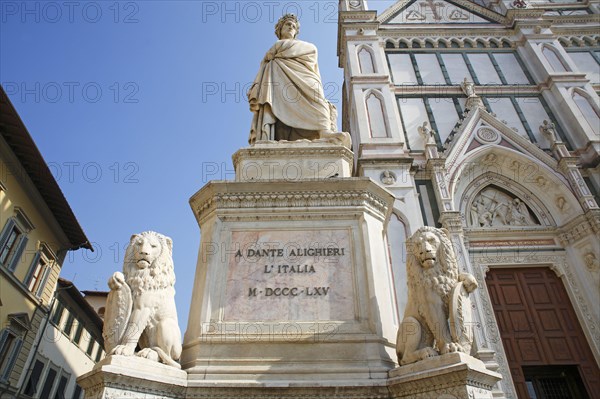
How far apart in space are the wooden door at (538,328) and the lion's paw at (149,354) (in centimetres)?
946

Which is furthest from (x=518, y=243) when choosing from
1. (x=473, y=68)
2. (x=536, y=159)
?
(x=473, y=68)

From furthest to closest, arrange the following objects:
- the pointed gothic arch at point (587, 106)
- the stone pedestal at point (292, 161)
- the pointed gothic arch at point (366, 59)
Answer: the pointed gothic arch at point (366, 59)
the pointed gothic arch at point (587, 106)
the stone pedestal at point (292, 161)

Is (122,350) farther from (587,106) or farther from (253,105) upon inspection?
(587,106)

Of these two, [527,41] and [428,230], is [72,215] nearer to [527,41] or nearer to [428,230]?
[428,230]

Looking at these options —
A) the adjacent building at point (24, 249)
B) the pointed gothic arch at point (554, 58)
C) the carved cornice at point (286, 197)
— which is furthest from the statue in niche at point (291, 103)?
the pointed gothic arch at point (554, 58)

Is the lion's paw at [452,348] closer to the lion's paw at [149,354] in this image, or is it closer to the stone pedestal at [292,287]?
the stone pedestal at [292,287]

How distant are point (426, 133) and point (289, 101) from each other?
857 cm

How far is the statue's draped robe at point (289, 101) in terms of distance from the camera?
6570 mm

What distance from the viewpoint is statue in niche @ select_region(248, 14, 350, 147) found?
653 centimetres

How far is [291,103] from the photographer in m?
6.76

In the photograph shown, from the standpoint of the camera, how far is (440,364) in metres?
3.46

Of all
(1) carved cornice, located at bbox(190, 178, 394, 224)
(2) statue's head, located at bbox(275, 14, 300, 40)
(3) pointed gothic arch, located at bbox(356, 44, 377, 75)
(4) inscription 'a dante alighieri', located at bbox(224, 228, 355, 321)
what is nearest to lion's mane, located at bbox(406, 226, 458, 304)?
(4) inscription 'a dante alighieri', located at bbox(224, 228, 355, 321)

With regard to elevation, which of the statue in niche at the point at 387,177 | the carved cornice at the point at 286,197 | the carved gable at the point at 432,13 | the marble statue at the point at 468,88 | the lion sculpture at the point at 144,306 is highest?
the carved gable at the point at 432,13

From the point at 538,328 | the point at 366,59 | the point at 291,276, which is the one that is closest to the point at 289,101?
the point at 291,276
